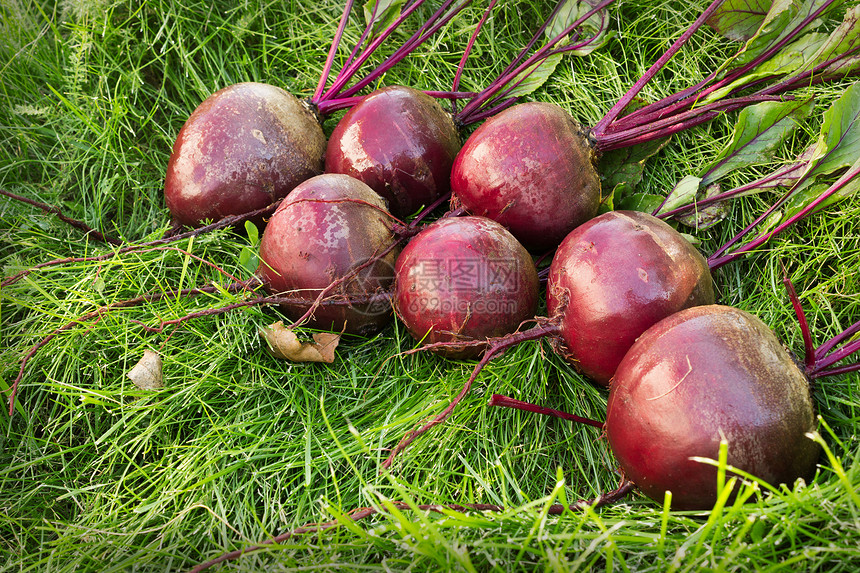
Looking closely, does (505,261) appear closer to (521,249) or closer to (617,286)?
(521,249)

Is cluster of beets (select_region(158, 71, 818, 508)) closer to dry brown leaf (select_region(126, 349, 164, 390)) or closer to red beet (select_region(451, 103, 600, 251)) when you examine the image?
red beet (select_region(451, 103, 600, 251))

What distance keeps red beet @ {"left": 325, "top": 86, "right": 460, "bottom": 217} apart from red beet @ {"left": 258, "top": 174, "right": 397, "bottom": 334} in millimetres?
174

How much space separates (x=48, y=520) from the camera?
1.93m


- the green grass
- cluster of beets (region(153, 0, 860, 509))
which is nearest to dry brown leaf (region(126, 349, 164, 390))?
the green grass

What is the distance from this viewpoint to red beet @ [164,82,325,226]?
2455mm

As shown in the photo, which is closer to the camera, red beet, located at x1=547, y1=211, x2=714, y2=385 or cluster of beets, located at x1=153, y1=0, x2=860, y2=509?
cluster of beets, located at x1=153, y1=0, x2=860, y2=509

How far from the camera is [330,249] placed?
84.8 inches

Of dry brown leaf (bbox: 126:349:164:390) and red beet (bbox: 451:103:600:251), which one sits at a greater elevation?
red beet (bbox: 451:103:600:251)

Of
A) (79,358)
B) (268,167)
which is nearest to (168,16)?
(268,167)

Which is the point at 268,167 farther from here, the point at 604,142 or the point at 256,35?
the point at 604,142

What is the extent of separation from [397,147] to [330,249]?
577 mm

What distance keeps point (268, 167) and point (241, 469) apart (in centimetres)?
125


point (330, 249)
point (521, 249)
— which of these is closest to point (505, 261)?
point (521, 249)

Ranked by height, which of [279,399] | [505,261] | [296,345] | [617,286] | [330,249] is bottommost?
[279,399]
